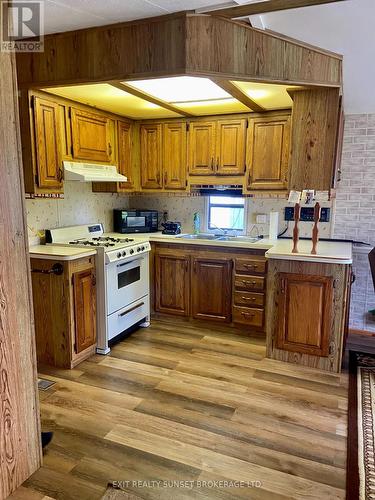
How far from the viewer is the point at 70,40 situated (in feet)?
7.65

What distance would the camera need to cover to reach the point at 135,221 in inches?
167

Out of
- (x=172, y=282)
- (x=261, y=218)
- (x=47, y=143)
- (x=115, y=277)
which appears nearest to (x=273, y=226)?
(x=261, y=218)

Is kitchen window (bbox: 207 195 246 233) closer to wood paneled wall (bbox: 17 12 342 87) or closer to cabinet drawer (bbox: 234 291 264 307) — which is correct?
cabinet drawer (bbox: 234 291 264 307)

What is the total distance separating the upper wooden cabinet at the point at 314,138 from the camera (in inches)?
106

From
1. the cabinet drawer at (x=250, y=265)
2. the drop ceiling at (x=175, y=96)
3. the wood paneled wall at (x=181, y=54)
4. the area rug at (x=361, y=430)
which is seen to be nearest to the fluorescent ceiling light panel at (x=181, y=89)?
the drop ceiling at (x=175, y=96)

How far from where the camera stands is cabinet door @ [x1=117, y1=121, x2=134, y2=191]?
12.7 feet

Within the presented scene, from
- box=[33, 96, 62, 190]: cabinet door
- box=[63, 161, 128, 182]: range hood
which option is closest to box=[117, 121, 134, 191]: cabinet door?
box=[63, 161, 128, 182]: range hood

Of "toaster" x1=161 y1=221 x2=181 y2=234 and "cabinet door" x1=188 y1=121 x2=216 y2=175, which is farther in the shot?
"toaster" x1=161 y1=221 x2=181 y2=234

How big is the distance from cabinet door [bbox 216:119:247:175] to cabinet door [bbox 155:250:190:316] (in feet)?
3.39

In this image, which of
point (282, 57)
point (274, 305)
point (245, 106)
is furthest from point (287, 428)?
point (245, 106)

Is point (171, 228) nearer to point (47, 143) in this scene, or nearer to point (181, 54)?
point (47, 143)

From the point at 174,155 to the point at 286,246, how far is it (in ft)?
5.29

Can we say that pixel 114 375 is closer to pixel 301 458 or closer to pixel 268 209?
pixel 301 458

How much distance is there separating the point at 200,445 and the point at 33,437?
0.92 meters
